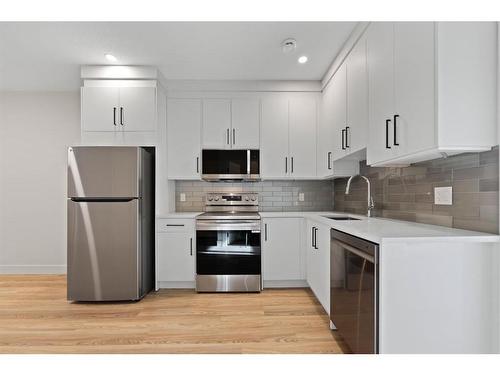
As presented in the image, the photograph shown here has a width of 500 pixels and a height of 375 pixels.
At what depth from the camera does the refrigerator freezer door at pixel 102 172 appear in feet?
9.84

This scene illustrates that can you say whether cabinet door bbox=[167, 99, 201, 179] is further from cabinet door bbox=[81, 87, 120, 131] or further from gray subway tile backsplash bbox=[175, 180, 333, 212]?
cabinet door bbox=[81, 87, 120, 131]

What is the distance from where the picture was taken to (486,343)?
1.44 meters

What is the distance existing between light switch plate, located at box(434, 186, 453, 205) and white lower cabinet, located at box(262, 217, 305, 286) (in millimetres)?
1656

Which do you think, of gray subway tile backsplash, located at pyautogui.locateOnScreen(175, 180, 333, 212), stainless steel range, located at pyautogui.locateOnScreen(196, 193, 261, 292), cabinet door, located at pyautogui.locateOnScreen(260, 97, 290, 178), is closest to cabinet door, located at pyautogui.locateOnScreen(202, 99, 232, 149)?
cabinet door, located at pyautogui.locateOnScreen(260, 97, 290, 178)

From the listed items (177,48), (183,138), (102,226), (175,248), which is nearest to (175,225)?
(175,248)

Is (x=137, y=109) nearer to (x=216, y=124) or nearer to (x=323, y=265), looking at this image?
(x=216, y=124)

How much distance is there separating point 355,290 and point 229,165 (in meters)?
2.33

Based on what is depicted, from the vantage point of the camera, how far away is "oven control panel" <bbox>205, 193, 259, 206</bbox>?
13.0ft

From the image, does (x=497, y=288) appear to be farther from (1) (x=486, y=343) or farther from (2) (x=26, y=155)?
(2) (x=26, y=155)

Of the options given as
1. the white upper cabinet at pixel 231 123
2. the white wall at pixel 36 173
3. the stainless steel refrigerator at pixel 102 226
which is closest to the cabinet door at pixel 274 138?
the white upper cabinet at pixel 231 123

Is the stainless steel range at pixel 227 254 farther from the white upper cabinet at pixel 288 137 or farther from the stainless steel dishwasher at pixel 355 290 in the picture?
the stainless steel dishwasher at pixel 355 290

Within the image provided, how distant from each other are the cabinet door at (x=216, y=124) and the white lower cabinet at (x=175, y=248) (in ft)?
3.43

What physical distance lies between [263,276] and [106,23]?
292cm

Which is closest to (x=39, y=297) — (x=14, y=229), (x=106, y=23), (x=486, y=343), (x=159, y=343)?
(x=14, y=229)
